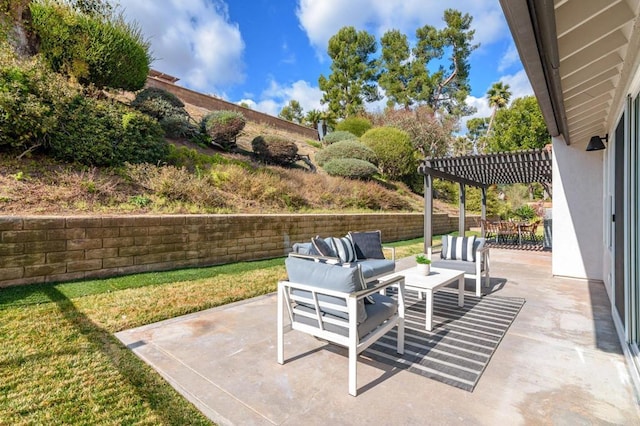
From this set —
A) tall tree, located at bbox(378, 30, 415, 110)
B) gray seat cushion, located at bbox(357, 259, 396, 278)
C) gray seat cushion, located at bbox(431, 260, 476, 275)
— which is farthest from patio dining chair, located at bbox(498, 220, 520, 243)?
tall tree, located at bbox(378, 30, 415, 110)

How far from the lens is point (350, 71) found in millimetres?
27625

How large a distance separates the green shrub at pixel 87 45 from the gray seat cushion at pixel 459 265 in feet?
31.2

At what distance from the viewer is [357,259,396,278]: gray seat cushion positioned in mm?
5219

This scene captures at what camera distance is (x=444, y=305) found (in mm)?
4707

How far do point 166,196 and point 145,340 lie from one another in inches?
176

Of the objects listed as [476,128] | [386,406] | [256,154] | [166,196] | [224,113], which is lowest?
[386,406]

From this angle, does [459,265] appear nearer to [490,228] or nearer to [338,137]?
[490,228]

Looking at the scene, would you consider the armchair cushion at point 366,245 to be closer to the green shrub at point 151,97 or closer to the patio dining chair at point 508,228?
the green shrub at point 151,97

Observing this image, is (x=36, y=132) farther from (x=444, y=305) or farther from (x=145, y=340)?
(x=444, y=305)

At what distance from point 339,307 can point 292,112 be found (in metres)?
31.4

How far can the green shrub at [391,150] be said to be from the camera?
658 inches

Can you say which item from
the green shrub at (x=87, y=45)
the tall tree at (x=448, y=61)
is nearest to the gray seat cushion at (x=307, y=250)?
the green shrub at (x=87, y=45)

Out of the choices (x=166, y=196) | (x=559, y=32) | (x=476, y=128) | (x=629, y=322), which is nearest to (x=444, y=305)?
(x=629, y=322)

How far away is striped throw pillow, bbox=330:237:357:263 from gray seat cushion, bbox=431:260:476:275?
5.28ft
